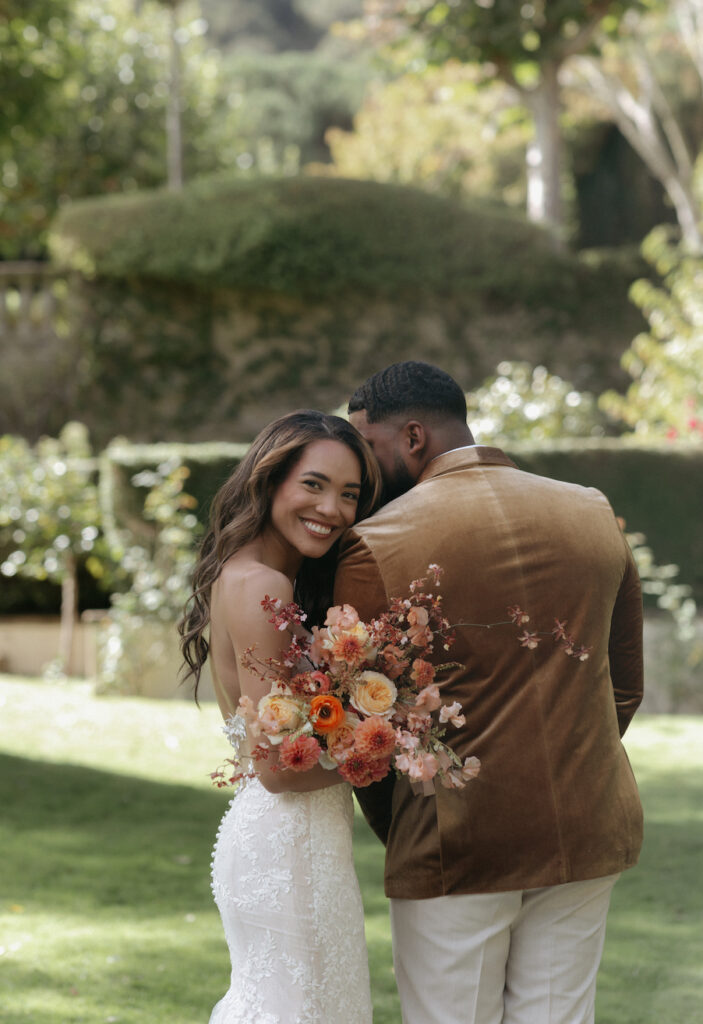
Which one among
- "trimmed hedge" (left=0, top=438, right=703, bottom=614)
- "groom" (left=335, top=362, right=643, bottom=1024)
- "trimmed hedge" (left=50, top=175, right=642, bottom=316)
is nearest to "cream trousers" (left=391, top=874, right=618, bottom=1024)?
"groom" (left=335, top=362, right=643, bottom=1024)

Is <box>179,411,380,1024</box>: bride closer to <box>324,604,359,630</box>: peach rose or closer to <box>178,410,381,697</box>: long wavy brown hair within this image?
<box>178,410,381,697</box>: long wavy brown hair

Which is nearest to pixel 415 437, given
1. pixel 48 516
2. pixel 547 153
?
pixel 48 516

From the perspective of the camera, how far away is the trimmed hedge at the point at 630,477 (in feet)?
29.7

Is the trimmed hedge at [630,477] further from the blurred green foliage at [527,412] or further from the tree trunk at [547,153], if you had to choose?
the tree trunk at [547,153]

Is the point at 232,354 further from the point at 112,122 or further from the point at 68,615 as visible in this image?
the point at 112,122

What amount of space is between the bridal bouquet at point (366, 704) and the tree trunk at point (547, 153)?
1367cm

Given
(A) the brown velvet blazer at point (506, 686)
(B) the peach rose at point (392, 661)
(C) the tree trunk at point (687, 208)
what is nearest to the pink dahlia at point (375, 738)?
(B) the peach rose at point (392, 661)

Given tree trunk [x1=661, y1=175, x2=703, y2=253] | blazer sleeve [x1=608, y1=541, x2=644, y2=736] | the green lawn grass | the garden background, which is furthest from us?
tree trunk [x1=661, y1=175, x2=703, y2=253]

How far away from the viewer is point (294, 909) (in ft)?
8.01

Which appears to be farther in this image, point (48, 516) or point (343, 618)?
point (48, 516)

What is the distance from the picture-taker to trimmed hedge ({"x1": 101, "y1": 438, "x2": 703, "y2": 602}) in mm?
9047

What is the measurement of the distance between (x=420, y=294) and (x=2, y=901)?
11.1 m

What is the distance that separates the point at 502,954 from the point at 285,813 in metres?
0.54

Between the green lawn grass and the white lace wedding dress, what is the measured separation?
65.0 inches
